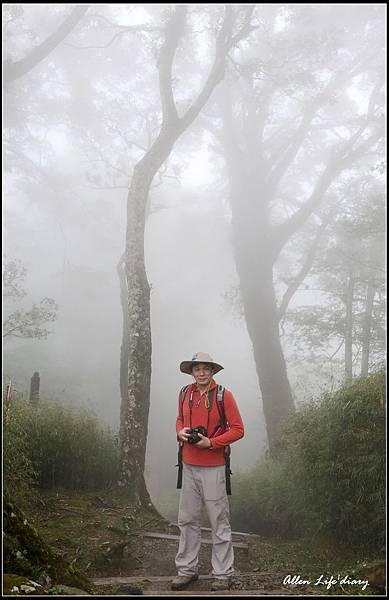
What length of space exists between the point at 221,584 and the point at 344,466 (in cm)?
197

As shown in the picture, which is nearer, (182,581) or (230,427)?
(182,581)

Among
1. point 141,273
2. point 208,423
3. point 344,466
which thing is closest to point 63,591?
point 208,423

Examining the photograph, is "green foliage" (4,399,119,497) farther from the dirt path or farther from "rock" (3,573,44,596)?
"rock" (3,573,44,596)

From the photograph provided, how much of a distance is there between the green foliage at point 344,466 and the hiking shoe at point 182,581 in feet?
6.47

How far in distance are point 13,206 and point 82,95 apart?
1857 cm

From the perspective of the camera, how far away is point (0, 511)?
3.03m

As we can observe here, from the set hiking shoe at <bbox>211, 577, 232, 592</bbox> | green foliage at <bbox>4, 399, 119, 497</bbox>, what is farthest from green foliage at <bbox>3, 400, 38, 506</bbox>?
hiking shoe at <bbox>211, 577, 232, 592</bbox>

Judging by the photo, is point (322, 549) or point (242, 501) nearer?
point (322, 549)

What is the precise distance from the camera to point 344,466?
520 cm

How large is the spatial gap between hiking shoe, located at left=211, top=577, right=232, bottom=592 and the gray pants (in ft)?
0.12

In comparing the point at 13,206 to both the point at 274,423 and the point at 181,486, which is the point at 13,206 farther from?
the point at 181,486

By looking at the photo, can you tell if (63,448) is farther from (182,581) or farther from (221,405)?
(221,405)

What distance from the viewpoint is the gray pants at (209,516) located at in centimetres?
→ 417

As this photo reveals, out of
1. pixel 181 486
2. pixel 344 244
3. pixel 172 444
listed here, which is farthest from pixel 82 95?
pixel 181 486
